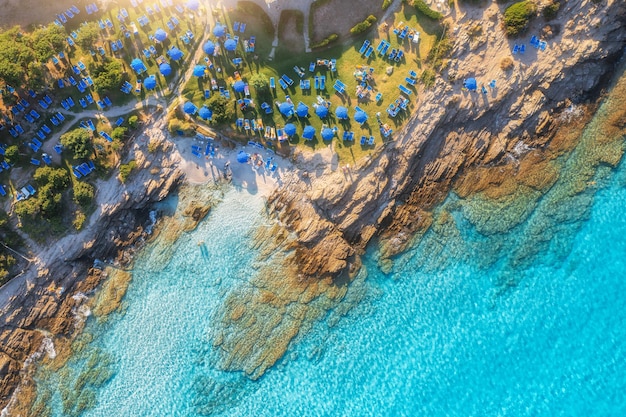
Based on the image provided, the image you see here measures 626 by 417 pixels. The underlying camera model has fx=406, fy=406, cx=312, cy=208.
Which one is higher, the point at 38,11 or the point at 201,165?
the point at 38,11

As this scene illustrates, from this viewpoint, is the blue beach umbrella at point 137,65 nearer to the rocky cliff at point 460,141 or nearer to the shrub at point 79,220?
the shrub at point 79,220

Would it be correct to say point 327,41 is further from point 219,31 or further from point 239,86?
point 219,31

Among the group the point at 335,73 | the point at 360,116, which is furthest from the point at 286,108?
the point at 360,116

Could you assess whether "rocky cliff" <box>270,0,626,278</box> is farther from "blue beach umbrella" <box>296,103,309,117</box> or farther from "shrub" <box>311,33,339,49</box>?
"shrub" <box>311,33,339,49</box>

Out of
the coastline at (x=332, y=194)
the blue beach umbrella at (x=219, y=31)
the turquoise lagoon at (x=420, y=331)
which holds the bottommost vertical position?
the turquoise lagoon at (x=420, y=331)

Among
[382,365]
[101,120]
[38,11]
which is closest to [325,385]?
[382,365]

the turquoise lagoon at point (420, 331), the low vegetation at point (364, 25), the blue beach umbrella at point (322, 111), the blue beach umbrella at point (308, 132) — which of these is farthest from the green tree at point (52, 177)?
the low vegetation at point (364, 25)

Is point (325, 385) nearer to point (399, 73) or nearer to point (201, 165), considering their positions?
point (201, 165)

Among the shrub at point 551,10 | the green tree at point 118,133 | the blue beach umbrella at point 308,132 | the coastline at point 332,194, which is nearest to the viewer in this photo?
the shrub at point 551,10
